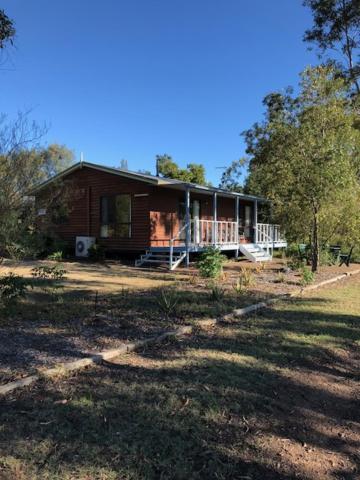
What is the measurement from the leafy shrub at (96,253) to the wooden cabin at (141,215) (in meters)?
0.77

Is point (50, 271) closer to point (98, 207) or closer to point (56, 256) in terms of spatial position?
point (56, 256)

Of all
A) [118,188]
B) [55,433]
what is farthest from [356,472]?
[118,188]

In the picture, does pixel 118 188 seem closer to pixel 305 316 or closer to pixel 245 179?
pixel 305 316

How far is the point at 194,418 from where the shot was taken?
3547 millimetres

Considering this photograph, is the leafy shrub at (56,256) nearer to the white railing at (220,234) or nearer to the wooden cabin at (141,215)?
the wooden cabin at (141,215)

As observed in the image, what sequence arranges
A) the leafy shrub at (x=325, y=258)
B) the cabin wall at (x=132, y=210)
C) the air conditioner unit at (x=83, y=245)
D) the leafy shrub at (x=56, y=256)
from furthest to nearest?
1. the air conditioner unit at (x=83, y=245)
2. the cabin wall at (x=132, y=210)
3. the leafy shrub at (x=325, y=258)
4. the leafy shrub at (x=56, y=256)

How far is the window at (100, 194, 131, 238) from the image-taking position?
60.5ft

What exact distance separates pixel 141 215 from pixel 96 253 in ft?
7.85

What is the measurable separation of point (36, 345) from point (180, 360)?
5.57 ft

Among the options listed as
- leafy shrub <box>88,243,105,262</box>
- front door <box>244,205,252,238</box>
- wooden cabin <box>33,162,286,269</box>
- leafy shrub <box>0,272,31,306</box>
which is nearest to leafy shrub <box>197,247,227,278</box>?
wooden cabin <box>33,162,286,269</box>

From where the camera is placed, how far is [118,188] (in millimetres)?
18594

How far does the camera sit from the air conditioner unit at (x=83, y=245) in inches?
750

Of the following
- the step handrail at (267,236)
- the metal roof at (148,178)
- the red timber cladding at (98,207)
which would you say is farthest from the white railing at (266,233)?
the red timber cladding at (98,207)

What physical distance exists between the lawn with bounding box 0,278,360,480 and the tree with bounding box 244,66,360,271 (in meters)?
8.04
